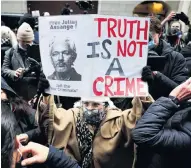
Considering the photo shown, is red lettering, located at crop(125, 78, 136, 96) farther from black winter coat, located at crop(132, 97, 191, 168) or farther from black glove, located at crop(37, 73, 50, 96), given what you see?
black glove, located at crop(37, 73, 50, 96)

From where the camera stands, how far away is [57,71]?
1904 mm

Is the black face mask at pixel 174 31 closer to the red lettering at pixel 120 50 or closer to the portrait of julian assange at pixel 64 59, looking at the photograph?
the red lettering at pixel 120 50

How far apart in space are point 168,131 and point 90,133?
0.61 meters

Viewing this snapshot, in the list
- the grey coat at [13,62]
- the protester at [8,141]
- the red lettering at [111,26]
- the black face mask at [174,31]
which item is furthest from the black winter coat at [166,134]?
the black face mask at [174,31]

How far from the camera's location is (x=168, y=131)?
1647 mm

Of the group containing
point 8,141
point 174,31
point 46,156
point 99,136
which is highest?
point 8,141

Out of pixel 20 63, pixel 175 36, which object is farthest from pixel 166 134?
pixel 175 36

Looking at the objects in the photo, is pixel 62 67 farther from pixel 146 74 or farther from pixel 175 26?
pixel 175 26

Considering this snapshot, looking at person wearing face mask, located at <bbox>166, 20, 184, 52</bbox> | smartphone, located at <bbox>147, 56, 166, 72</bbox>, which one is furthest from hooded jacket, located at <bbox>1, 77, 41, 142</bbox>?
person wearing face mask, located at <bbox>166, 20, 184, 52</bbox>

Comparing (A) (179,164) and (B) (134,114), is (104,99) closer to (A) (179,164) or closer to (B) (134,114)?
(B) (134,114)

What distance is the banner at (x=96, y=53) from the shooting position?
1848mm

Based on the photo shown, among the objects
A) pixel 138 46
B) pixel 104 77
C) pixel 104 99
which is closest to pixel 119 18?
pixel 138 46

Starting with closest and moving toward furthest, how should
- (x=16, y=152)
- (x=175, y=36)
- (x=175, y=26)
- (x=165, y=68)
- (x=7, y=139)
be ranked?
(x=7, y=139) → (x=16, y=152) → (x=165, y=68) → (x=175, y=36) → (x=175, y=26)

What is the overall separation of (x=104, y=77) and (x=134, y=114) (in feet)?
0.98
